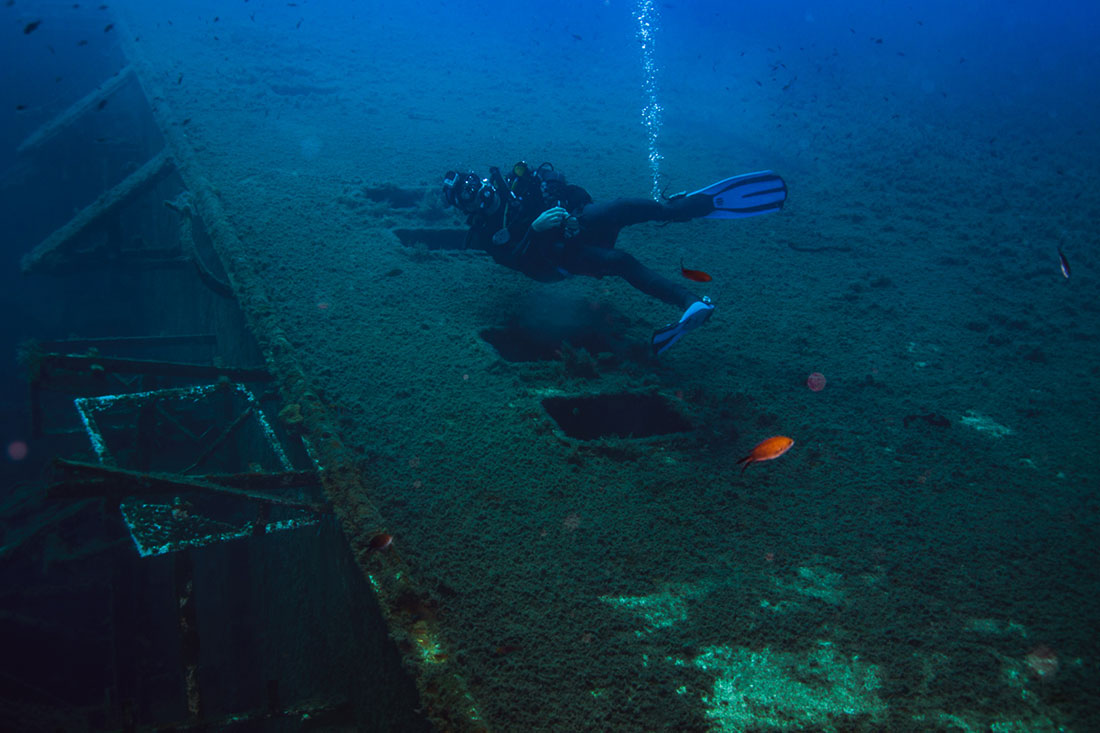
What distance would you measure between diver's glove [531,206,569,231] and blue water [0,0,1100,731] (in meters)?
0.65

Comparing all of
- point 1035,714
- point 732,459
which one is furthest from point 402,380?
point 1035,714

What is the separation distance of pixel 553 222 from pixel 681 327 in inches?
55.3

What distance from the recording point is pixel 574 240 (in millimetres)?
4582

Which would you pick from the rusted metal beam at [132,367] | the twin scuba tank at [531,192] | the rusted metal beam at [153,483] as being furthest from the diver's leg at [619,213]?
the rusted metal beam at [153,483]

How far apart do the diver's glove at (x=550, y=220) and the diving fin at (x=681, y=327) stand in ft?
4.28

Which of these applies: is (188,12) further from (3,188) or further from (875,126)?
(875,126)

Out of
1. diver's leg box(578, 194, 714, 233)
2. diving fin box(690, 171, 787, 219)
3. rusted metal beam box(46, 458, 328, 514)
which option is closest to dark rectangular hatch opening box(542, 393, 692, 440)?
rusted metal beam box(46, 458, 328, 514)

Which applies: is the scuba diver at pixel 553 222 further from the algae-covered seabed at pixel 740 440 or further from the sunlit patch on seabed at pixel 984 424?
the sunlit patch on seabed at pixel 984 424

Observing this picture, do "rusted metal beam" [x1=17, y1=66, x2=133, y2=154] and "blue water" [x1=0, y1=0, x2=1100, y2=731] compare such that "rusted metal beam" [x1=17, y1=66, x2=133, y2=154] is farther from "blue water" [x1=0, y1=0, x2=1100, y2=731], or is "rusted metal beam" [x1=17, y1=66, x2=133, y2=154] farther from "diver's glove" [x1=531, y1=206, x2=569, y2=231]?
"diver's glove" [x1=531, y1=206, x2=569, y2=231]

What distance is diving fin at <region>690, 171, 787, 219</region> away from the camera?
5.12 metres

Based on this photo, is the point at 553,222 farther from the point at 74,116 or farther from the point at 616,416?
the point at 74,116

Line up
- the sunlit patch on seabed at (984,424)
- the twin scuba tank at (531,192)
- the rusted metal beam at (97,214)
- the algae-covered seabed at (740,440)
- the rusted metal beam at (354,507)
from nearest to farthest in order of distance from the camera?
the rusted metal beam at (354,507)
the algae-covered seabed at (740,440)
the sunlit patch on seabed at (984,424)
the twin scuba tank at (531,192)
the rusted metal beam at (97,214)

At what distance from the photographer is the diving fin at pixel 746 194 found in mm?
5121

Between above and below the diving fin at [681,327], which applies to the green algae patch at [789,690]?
below
